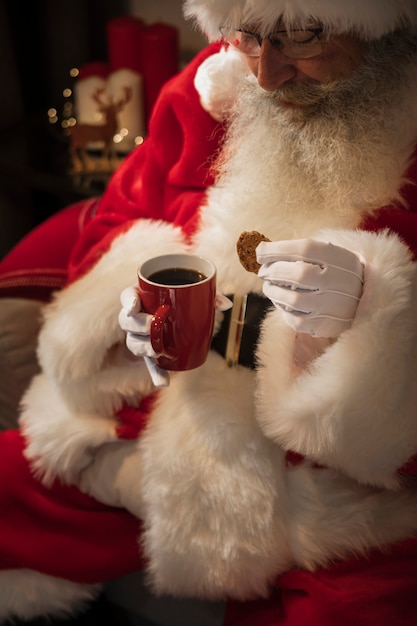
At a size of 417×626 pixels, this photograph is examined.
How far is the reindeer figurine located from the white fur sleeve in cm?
91

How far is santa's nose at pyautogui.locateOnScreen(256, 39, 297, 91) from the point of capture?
819 millimetres

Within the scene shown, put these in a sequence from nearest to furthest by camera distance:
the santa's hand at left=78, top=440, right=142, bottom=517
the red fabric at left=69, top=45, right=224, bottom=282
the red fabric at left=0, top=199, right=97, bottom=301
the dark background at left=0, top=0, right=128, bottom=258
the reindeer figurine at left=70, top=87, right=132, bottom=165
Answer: the santa's hand at left=78, top=440, right=142, bottom=517, the red fabric at left=69, top=45, right=224, bottom=282, the red fabric at left=0, top=199, right=97, bottom=301, the reindeer figurine at left=70, top=87, right=132, bottom=165, the dark background at left=0, top=0, right=128, bottom=258

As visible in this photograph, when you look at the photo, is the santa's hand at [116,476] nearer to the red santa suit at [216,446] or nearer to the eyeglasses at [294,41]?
the red santa suit at [216,446]

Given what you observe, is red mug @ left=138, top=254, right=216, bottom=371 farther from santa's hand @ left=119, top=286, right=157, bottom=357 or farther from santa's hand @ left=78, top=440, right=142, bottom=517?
santa's hand @ left=78, top=440, right=142, bottom=517

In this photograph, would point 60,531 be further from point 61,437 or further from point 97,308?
point 97,308

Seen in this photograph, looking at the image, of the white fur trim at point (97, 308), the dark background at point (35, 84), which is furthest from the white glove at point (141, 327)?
the dark background at point (35, 84)

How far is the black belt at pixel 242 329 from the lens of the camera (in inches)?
36.5

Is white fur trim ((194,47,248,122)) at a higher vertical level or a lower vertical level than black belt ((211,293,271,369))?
higher

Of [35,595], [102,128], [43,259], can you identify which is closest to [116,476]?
[35,595]

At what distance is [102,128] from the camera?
1.58 metres

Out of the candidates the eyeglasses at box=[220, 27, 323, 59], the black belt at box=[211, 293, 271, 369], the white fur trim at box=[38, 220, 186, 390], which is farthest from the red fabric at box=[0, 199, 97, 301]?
the eyeglasses at box=[220, 27, 323, 59]

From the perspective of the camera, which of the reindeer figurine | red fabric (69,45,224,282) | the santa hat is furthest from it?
the reindeer figurine

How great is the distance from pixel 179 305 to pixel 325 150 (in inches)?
10.8

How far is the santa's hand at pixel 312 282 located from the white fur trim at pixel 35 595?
57cm
